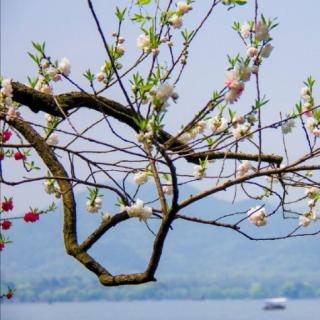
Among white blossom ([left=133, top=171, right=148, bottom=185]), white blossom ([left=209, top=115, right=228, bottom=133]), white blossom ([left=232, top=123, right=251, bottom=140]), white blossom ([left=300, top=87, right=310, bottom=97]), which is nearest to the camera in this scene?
white blossom ([left=232, top=123, right=251, bottom=140])

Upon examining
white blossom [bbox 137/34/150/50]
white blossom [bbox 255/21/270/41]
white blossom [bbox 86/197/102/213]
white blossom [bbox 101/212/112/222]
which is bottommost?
white blossom [bbox 101/212/112/222]

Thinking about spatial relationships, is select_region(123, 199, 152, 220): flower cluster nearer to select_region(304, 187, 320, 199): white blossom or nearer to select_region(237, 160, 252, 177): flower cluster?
select_region(237, 160, 252, 177): flower cluster

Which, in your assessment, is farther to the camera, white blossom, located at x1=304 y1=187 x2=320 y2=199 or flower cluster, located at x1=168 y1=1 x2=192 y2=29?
white blossom, located at x1=304 y1=187 x2=320 y2=199

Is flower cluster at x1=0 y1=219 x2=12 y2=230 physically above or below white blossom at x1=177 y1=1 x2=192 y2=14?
below

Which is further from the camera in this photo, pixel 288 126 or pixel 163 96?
pixel 288 126

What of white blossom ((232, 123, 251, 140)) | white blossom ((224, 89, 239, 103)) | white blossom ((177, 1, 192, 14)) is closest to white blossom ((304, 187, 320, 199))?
white blossom ((232, 123, 251, 140))

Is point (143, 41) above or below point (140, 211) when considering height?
above

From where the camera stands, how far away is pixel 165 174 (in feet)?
16.3

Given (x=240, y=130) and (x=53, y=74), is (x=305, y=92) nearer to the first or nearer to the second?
(x=240, y=130)

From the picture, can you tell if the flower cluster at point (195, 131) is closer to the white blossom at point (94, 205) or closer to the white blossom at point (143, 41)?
the white blossom at point (94, 205)

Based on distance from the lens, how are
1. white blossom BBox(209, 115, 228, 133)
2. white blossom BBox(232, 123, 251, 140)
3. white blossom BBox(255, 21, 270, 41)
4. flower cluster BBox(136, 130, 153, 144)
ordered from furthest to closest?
white blossom BBox(209, 115, 228, 133), white blossom BBox(232, 123, 251, 140), white blossom BBox(255, 21, 270, 41), flower cluster BBox(136, 130, 153, 144)

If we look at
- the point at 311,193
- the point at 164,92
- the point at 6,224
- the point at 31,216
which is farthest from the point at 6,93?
the point at 6,224

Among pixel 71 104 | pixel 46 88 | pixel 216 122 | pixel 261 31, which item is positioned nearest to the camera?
pixel 261 31

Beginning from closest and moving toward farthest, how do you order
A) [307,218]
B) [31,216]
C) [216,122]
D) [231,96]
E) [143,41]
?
[231,96]
[143,41]
[216,122]
[307,218]
[31,216]
